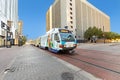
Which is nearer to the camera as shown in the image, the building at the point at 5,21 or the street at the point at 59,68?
the street at the point at 59,68

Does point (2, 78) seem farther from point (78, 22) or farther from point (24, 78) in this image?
point (78, 22)

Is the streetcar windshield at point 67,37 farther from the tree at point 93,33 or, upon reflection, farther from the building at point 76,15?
the building at point 76,15

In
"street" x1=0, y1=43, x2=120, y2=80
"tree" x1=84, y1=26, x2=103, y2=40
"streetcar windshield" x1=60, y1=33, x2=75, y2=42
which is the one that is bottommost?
"street" x1=0, y1=43, x2=120, y2=80

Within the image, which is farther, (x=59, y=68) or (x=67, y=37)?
(x=67, y=37)

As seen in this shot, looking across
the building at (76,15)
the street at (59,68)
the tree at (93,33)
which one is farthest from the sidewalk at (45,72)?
the building at (76,15)

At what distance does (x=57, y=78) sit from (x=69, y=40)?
14.5 m

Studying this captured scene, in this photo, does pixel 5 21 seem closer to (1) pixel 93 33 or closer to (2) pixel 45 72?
(1) pixel 93 33

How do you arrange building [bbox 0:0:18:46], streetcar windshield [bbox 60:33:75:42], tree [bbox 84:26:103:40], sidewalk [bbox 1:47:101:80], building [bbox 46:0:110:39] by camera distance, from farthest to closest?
building [bbox 46:0:110:39] < tree [bbox 84:26:103:40] < building [bbox 0:0:18:46] < streetcar windshield [bbox 60:33:75:42] < sidewalk [bbox 1:47:101:80]

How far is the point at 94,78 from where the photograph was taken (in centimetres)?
722

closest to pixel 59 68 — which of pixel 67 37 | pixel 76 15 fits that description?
pixel 67 37

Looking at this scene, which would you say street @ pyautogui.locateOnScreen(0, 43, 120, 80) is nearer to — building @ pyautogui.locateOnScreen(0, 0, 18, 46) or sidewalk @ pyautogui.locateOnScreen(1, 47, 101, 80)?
sidewalk @ pyautogui.locateOnScreen(1, 47, 101, 80)

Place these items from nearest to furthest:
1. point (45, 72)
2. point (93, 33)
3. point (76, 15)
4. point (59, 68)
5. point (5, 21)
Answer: point (45, 72)
point (59, 68)
point (5, 21)
point (93, 33)
point (76, 15)

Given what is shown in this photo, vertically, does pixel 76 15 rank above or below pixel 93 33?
above

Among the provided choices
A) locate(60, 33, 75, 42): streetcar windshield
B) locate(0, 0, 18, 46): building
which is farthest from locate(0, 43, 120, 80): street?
locate(0, 0, 18, 46): building
